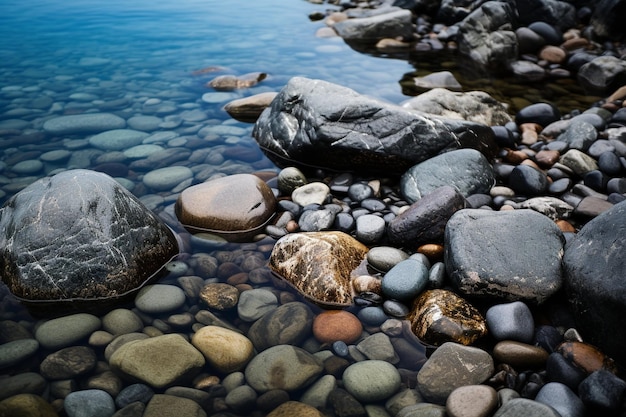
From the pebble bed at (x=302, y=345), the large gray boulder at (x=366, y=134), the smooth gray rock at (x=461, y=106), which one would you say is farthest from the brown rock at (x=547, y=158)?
the smooth gray rock at (x=461, y=106)

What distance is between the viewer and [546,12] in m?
8.38

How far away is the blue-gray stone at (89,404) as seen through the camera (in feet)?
7.34

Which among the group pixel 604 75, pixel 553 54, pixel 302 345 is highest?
pixel 553 54

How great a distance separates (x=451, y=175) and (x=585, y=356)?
6.07ft

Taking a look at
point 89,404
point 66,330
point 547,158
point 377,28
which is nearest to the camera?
point 89,404

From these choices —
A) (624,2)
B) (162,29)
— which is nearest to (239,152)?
(162,29)

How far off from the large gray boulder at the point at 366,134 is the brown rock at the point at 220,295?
1.75 metres

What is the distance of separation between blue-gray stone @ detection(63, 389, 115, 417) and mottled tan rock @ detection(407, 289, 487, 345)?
1.69 metres

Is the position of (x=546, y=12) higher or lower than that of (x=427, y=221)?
higher

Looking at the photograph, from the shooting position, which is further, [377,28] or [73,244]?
[377,28]

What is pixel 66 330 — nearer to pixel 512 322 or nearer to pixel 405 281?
pixel 405 281

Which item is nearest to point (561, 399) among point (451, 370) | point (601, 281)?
point (451, 370)

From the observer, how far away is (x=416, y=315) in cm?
276

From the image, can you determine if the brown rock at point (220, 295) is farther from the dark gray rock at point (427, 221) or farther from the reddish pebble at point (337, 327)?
the dark gray rock at point (427, 221)
